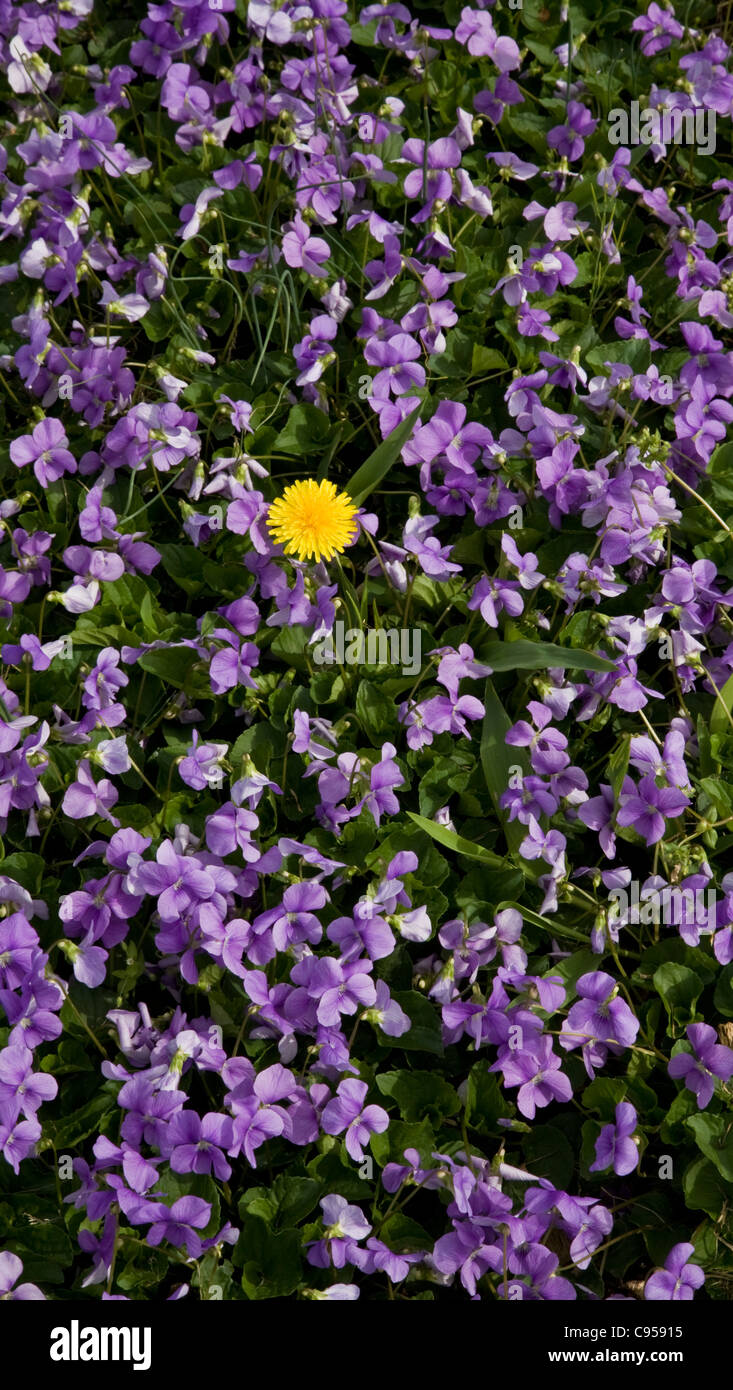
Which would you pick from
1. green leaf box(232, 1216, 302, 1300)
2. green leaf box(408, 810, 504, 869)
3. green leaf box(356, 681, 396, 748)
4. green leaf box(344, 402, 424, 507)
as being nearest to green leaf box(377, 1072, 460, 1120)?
green leaf box(232, 1216, 302, 1300)

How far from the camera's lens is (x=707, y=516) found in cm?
278

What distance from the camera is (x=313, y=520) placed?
2.33 m

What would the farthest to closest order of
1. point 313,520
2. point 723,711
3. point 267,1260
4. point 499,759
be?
1. point 723,711
2. point 499,759
3. point 313,520
4. point 267,1260

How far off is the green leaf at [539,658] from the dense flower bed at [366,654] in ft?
0.04

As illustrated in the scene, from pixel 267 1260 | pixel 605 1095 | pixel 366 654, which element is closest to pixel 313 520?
pixel 366 654

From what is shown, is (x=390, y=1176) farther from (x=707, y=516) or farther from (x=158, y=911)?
(x=707, y=516)

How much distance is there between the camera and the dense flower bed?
84.7 inches

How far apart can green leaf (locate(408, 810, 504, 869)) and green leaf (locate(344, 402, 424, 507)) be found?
28.5 inches

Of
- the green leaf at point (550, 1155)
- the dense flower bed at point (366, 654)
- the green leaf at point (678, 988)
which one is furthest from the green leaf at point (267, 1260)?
the green leaf at point (678, 988)

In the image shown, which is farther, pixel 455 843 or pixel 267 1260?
pixel 455 843

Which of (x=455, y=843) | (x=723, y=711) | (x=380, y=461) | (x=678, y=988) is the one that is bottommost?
(x=678, y=988)

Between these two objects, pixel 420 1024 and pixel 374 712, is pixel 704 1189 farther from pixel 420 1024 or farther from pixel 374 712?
pixel 374 712

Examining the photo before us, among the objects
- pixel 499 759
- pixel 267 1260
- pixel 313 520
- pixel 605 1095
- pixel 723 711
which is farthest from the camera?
pixel 723 711

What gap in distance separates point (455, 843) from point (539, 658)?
39 cm
